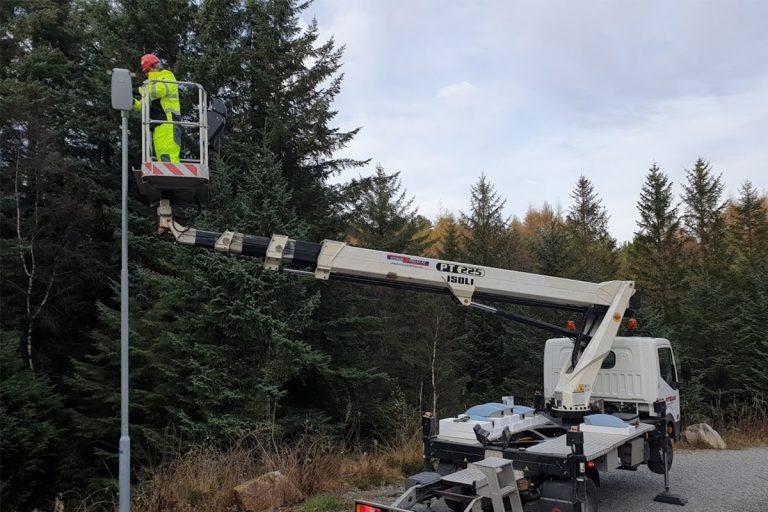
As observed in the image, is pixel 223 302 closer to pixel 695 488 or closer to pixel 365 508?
pixel 365 508

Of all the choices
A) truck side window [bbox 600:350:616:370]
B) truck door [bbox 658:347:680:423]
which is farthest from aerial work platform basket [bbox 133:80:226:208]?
truck door [bbox 658:347:680:423]

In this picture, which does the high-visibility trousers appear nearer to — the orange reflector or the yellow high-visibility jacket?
the yellow high-visibility jacket

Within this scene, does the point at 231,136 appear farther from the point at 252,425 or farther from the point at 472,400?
the point at 472,400

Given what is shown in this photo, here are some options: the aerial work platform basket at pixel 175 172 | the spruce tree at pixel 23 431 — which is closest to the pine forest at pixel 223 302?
the spruce tree at pixel 23 431

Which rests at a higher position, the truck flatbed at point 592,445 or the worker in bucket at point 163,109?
the worker in bucket at point 163,109

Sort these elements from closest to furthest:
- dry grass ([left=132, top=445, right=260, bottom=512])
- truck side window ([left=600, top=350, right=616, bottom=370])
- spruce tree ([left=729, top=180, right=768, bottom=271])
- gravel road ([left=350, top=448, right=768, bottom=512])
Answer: dry grass ([left=132, top=445, right=260, bottom=512])
gravel road ([left=350, top=448, right=768, bottom=512])
truck side window ([left=600, top=350, right=616, bottom=370])
spruce tree ([left=729, top=180, right=768, bottom=271])

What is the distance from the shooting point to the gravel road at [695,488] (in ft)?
25.0

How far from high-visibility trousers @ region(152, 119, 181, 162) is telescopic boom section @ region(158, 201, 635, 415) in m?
0.47

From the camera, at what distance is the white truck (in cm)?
566

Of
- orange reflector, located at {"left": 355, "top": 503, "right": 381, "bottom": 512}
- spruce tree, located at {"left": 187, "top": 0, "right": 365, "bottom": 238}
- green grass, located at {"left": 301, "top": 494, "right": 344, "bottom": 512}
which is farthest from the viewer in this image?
spruce tree, located at {"left": 187, "top": 0, "right": 365, "bottom": 238}

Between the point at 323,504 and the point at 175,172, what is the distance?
4.50 metres

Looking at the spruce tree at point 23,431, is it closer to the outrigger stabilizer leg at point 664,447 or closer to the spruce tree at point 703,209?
the outrigger stabilizer leg at point 664,447

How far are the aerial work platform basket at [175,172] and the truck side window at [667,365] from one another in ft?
24.5

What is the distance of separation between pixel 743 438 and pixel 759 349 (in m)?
6.14
